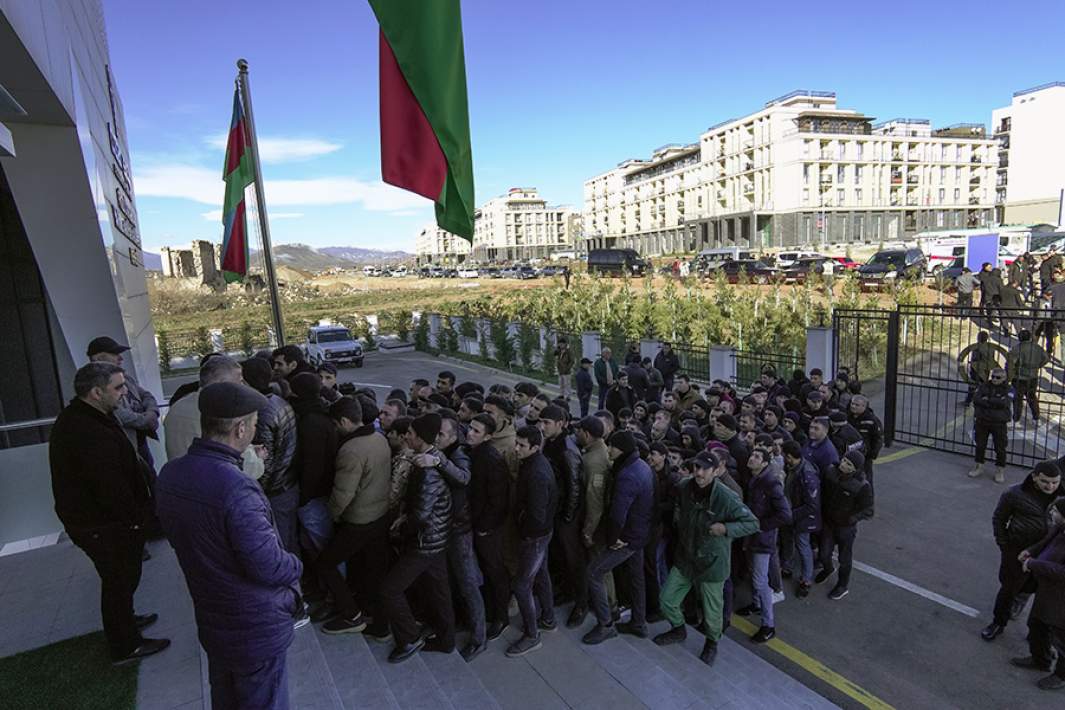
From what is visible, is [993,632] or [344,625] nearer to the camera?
[344,625]

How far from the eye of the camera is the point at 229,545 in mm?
2500

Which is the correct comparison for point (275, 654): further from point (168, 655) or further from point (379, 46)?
point (379, 46)

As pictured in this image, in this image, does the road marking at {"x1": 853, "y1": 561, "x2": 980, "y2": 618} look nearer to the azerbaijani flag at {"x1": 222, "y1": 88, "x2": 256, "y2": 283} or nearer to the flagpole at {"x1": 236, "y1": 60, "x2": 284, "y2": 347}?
the flagpole at {"x1": 236, "y1": 60, "x2": 284, "y2": 347}

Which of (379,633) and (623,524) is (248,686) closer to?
(379,633)

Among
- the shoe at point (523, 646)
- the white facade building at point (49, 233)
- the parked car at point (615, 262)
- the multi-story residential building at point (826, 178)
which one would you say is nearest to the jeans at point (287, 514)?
the shoe at point (523, 646)

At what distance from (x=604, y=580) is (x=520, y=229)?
5722 inches

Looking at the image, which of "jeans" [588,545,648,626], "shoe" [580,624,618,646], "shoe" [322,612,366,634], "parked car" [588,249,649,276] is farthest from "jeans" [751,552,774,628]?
"parked car" [588,249,649,276]

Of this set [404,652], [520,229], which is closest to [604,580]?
[404,652]

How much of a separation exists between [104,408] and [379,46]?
2813 millimetres

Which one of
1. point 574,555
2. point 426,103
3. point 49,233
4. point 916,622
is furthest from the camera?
point 49,233

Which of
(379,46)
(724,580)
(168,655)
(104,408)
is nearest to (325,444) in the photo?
(104,408)

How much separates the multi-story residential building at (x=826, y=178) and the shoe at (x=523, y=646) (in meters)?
72.0

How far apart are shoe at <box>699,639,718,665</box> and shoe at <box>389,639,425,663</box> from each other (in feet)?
7.07

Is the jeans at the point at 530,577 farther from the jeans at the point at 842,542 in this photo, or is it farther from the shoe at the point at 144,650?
the jeans at the point at 842,542
